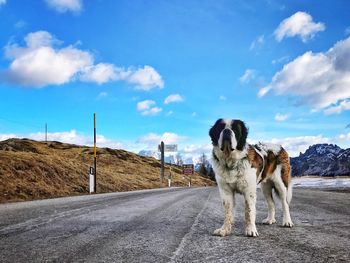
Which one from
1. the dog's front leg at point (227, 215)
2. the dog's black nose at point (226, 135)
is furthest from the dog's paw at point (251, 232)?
the dog's black nose at point (226, 135)

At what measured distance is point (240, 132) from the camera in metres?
6.08

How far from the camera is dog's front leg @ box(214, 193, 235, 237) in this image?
5.84m

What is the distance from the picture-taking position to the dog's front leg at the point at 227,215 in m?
5.84

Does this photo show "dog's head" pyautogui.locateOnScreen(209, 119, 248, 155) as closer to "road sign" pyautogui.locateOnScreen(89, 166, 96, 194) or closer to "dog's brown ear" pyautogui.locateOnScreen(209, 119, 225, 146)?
"dog's brown ear" pyautogui.locateOnScreen(209, 119, 225, 146)

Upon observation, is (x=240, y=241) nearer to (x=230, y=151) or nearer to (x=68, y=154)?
(x=230, y=151)

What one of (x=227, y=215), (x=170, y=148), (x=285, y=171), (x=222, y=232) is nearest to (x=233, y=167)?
(x=227, y=215)

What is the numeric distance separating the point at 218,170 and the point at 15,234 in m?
3.35

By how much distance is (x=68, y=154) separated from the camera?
272 ft

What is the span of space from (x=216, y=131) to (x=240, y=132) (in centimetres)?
37

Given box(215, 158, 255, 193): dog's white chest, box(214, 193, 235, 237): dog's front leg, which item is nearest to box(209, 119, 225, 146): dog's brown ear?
box(215, 158, 255, 193): dog's white chest

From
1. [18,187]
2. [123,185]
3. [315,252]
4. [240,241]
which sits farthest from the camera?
[123,185]

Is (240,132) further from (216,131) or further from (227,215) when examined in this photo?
(227,215)

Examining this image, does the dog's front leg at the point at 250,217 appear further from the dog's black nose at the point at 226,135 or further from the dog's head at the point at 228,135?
the dog's black nose at the point at 226,135

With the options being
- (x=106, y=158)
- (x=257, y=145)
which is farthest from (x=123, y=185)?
(x=106, y=158)
